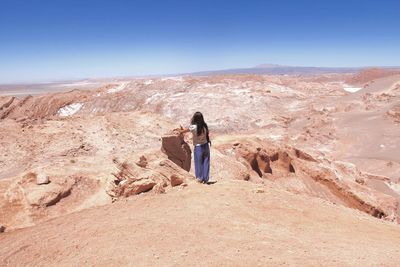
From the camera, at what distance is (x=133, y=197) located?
6.46 metres

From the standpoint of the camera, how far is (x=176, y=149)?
887cm

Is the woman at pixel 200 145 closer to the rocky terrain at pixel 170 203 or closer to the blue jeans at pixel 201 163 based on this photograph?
the blue jeans at pixel 201 163

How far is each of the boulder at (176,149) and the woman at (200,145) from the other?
159 centimetres

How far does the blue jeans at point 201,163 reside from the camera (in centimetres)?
718

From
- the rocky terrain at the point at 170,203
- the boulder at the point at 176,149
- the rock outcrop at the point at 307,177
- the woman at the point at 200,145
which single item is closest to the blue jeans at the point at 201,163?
the woman at the point at 200,145

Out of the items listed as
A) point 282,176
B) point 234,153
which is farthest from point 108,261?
point 282,176

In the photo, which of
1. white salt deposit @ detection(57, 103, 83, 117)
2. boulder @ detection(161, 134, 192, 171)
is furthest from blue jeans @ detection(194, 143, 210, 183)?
white salt deposit @ detection(57, 103, 83, 117)

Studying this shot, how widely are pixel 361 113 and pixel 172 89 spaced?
15.8 metres

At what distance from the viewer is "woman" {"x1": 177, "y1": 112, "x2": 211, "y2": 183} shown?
704cm

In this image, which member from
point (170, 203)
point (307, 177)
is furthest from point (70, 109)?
point (170, 203)

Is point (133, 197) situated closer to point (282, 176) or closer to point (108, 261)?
point (108, 261)

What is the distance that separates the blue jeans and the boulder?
5.32ft

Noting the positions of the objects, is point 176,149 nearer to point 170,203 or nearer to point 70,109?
point 170,203

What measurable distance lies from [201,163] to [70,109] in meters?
31.1
